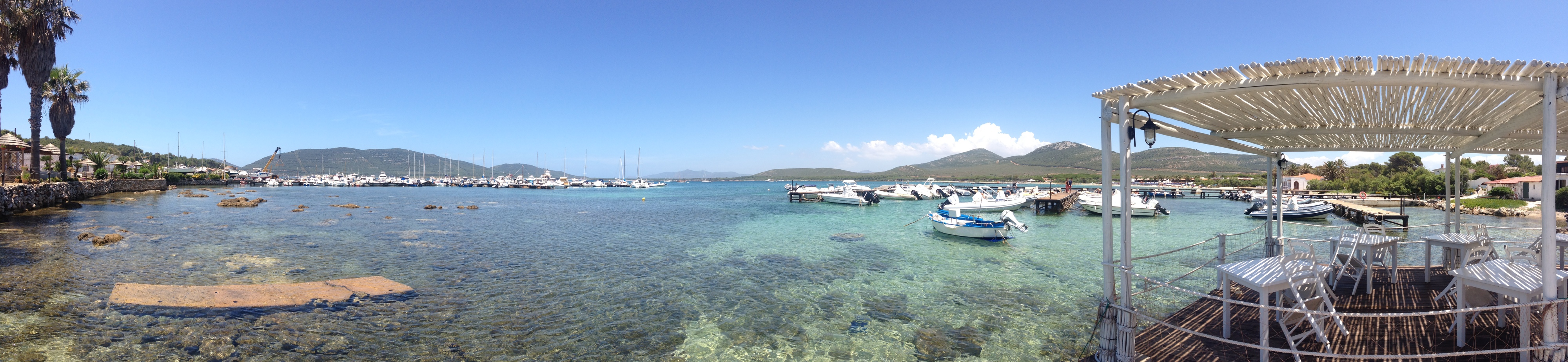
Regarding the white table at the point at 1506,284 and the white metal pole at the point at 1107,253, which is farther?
the white metal pole at the point at 1107,253

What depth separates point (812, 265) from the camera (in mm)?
13227

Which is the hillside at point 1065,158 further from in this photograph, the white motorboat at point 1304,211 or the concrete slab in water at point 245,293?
the concrete slab in water at point 245,293

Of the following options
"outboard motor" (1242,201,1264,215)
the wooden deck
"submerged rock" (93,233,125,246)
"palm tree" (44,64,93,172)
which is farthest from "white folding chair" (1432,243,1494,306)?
"palm tree" (44,64,93,172)

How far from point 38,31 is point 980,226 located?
36970 millimetres

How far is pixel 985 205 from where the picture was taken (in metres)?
34.6

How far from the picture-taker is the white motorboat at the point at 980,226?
17672 millimetres

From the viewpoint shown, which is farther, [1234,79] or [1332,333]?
[1332,333]

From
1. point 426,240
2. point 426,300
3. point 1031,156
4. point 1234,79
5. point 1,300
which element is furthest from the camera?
point 1031,156

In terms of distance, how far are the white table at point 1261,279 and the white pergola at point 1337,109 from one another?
0.20 metres

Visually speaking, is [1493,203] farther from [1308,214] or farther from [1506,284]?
[1506,284]

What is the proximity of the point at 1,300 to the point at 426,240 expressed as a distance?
30.6 ft

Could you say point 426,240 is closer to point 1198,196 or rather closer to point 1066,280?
point 1066,280

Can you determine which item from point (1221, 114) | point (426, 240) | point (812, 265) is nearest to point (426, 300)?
point (812, 265)

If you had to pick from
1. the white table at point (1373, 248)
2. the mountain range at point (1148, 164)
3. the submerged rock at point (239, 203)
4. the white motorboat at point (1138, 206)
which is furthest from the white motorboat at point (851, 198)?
the mountain range at point (1148, 164)
